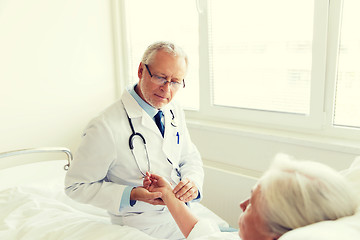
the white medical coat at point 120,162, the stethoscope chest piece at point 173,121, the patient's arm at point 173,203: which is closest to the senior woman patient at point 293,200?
the patient's arm at point 173,203

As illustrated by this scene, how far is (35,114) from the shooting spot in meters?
2.69

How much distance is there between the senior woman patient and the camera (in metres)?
0.83

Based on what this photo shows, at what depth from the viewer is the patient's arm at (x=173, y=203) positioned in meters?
1.44

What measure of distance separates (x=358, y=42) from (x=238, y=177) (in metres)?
1.01

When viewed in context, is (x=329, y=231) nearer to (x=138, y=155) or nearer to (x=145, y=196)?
(x=145, y=196)

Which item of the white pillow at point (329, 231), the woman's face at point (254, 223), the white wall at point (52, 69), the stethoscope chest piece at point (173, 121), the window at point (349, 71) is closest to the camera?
the white pillow at point (329, 231)

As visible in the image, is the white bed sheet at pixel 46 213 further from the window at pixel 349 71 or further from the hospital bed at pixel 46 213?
the window at pixel 349 71

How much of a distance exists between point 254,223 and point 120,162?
30.5 inches

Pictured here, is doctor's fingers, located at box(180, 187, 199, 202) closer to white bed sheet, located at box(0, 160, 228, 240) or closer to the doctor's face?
white bed sheet, located at box(0, 160, 228, 240)

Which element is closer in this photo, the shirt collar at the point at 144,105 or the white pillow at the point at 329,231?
the white pillow at the point at 329,231

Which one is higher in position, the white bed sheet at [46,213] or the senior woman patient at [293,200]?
the senior woman patient at [293,200]

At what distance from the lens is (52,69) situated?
274cm

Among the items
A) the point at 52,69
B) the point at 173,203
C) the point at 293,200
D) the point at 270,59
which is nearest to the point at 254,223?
the point at 293,200

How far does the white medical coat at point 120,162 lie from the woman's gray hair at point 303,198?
30.2 inches
